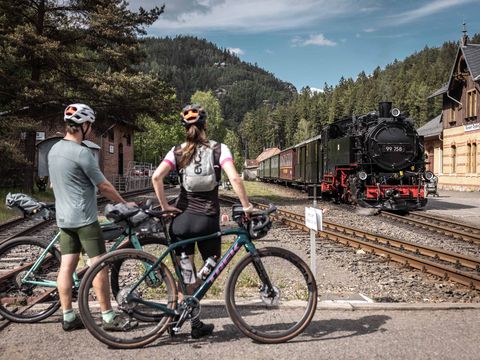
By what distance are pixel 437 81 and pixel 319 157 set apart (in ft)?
387

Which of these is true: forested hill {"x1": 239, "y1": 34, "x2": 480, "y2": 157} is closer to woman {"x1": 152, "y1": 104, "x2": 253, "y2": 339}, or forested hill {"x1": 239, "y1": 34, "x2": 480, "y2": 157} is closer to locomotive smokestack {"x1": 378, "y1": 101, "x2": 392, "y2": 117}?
locomotive smokestack {"x1": 378, "y1": 101, "x2": 392, "y2": 117}

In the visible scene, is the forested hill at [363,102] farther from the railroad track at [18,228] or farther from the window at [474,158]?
the railroad track at [18,228]

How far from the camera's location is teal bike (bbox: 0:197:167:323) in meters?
4.52

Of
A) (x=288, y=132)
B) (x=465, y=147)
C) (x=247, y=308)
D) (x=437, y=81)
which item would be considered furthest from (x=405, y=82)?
(x=247, y=308)

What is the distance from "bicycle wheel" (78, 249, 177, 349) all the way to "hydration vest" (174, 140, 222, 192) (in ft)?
2.30

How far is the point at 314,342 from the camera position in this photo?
4.17 m

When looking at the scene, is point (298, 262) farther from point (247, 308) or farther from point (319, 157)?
point (319, 157)

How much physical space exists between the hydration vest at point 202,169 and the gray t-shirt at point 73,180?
0.70 metres

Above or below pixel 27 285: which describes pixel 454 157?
above

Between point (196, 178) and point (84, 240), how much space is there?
1.08 metres

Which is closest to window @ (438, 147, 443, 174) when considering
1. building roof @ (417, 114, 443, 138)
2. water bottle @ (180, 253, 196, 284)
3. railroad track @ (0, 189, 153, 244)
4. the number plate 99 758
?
building roof @ (417, 114, 443, 138)

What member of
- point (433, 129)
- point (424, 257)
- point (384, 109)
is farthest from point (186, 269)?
point (433, 129)

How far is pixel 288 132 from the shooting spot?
15150 cm

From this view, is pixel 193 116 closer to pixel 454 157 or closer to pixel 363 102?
pixel 454 157
